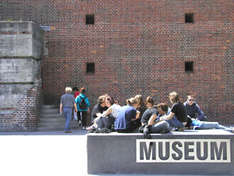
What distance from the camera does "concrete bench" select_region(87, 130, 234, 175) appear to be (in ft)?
21.1

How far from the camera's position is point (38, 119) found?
13.8m

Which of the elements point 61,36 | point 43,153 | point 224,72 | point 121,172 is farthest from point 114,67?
point 121,172

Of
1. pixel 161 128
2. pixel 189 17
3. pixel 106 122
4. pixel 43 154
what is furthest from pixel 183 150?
pixel 189 17

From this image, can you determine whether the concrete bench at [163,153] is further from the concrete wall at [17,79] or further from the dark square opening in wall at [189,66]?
the dark square opening in wall at [189,66]

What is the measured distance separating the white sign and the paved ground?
135 centimetres

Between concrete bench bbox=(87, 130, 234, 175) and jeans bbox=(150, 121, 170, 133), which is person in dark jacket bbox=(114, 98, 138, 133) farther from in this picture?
jeans bbox=(150, 121, 170, 133)

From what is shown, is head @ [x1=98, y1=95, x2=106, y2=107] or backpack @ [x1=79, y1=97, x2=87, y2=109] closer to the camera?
head @ [x1=98, y1=95, x2=106, y2=107]

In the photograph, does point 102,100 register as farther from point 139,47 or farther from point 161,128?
point 139,47

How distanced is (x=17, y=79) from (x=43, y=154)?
19.1 ft

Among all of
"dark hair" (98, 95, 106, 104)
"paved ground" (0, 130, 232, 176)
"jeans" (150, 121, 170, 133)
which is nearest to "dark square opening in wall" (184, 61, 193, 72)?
"paved ground" (0, 130, 232, 176)

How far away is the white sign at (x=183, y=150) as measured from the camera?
21.1 feet

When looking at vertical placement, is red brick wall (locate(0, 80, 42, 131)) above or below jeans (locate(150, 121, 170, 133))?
below

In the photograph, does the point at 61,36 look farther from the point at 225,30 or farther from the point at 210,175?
the point at 210,175

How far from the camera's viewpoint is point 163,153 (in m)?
6.47
